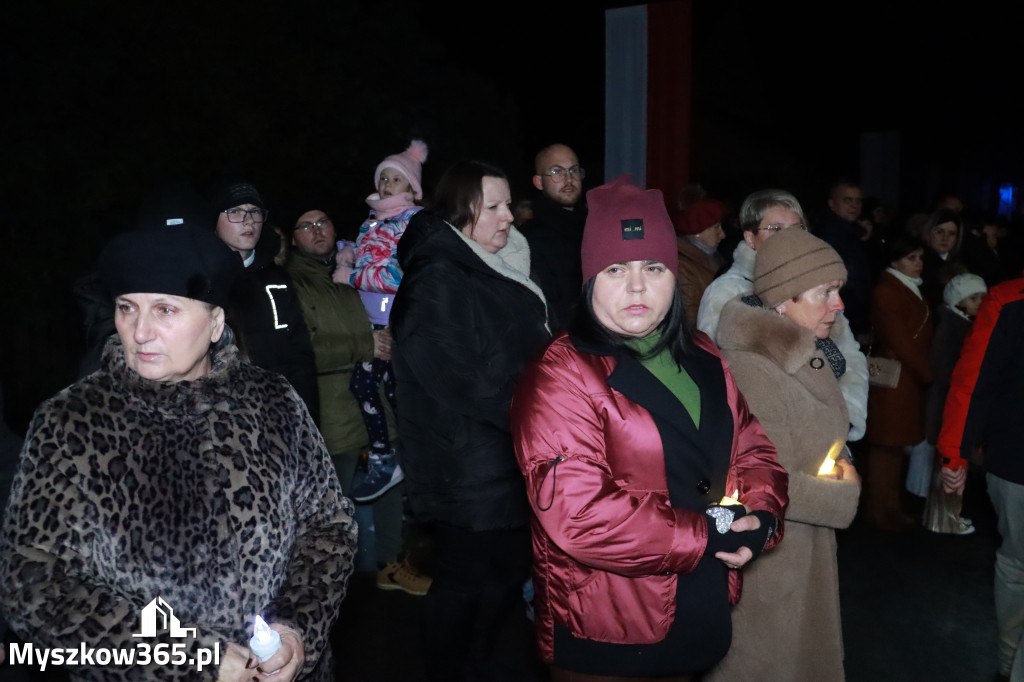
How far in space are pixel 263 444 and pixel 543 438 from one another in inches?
25.2

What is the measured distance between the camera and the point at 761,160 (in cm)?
2025

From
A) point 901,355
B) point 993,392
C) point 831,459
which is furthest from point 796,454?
point 901,355

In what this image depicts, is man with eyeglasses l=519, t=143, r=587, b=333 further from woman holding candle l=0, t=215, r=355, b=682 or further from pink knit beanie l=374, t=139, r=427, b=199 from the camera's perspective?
woman holding candle l=0, t=215, r=355, b=682

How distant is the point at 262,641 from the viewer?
5.86 ft

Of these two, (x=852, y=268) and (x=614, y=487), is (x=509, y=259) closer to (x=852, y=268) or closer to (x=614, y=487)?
(x=614, y=487)

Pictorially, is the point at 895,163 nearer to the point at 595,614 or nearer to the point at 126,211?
the point at 126,211

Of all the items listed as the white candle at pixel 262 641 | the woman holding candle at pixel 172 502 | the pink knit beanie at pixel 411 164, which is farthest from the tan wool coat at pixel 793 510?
the pink knit beanie at pixel 411 164

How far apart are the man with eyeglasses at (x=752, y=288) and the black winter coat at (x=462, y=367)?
771mm

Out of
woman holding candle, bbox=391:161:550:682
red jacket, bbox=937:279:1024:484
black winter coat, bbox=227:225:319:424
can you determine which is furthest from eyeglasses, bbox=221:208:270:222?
red jacket, bbox=937:279:1024:484

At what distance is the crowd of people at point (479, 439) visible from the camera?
1.86 metres

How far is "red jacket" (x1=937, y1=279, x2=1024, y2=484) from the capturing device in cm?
347

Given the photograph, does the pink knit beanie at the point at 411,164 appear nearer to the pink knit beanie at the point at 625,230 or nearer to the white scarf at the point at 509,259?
the white scarf at the point at 509,259

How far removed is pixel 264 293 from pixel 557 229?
164 cm

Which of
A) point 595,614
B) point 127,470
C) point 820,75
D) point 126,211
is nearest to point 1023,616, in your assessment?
point 595,614
